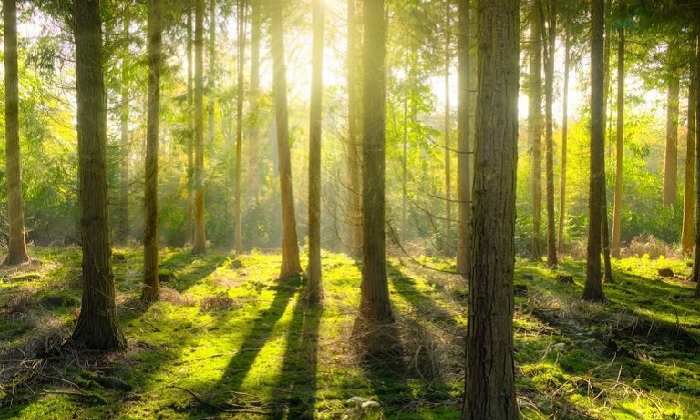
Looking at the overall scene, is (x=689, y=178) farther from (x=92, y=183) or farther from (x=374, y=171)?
(x=92, y=183)

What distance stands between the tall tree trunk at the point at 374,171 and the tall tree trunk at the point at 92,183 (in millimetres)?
3527

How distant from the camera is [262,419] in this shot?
530cm

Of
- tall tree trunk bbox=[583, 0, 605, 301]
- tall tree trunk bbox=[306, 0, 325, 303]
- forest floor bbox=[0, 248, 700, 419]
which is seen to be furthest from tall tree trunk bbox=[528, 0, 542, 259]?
tall tree trunk bbox=[306, 0, 325, 303]

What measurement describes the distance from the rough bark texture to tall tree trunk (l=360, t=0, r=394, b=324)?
11.6 feet

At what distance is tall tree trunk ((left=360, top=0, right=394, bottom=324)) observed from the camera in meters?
7.80

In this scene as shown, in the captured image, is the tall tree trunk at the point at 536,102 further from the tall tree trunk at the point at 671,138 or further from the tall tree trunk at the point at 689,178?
the tall tree trunk at the point at 689,178

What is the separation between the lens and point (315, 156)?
10.6 m

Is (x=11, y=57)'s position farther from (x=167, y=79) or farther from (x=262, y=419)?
(x=262, y=419)

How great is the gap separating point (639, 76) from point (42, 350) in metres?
18.8

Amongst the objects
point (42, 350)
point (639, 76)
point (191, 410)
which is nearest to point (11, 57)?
point (42, 350)

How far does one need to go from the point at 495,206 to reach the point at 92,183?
16.7 ft

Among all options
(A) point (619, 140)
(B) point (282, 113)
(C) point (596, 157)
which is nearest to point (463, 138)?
(C) point (596, 157)

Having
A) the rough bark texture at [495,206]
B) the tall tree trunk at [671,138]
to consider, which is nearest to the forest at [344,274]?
the rough bark texture at [495,206]

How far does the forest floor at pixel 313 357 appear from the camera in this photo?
551cm
